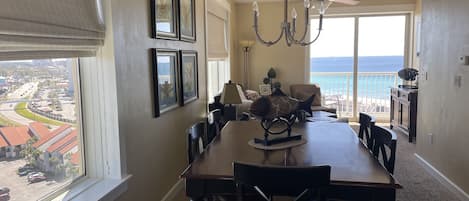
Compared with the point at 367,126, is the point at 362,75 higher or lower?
higher

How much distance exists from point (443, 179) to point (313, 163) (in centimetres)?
239

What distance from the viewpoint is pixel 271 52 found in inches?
273

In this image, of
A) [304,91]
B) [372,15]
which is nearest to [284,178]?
[304,91]

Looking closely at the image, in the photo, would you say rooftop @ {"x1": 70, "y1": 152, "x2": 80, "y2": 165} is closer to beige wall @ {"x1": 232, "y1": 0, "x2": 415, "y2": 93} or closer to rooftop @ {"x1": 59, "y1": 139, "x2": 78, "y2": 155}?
rooftop @ {"x1": 59, "y1": 139, "x2": 78, "y2": 155}

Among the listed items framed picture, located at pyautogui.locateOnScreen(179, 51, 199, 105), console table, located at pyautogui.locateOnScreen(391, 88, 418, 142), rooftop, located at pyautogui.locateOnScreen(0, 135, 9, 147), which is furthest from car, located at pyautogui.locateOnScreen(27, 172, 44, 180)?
console table, located at pyautogui.locateOnScreen(391, 88, 418, 142)

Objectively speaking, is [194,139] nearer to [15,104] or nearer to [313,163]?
[313,163]

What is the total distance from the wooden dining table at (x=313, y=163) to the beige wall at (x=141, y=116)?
609 millimetres

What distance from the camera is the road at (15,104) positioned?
4.97ft

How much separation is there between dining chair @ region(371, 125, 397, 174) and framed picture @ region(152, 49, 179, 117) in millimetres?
1686

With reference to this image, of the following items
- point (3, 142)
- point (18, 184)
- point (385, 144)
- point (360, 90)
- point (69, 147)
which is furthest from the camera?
point (360, 90)

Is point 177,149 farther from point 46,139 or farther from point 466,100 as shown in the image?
point 466,100

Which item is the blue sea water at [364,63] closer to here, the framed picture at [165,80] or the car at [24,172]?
the framed picture at [165,80]

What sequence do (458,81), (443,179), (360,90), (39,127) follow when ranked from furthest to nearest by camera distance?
(360,90)
(443,179)
(458,81)
(39,127)

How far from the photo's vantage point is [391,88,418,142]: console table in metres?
5.22
